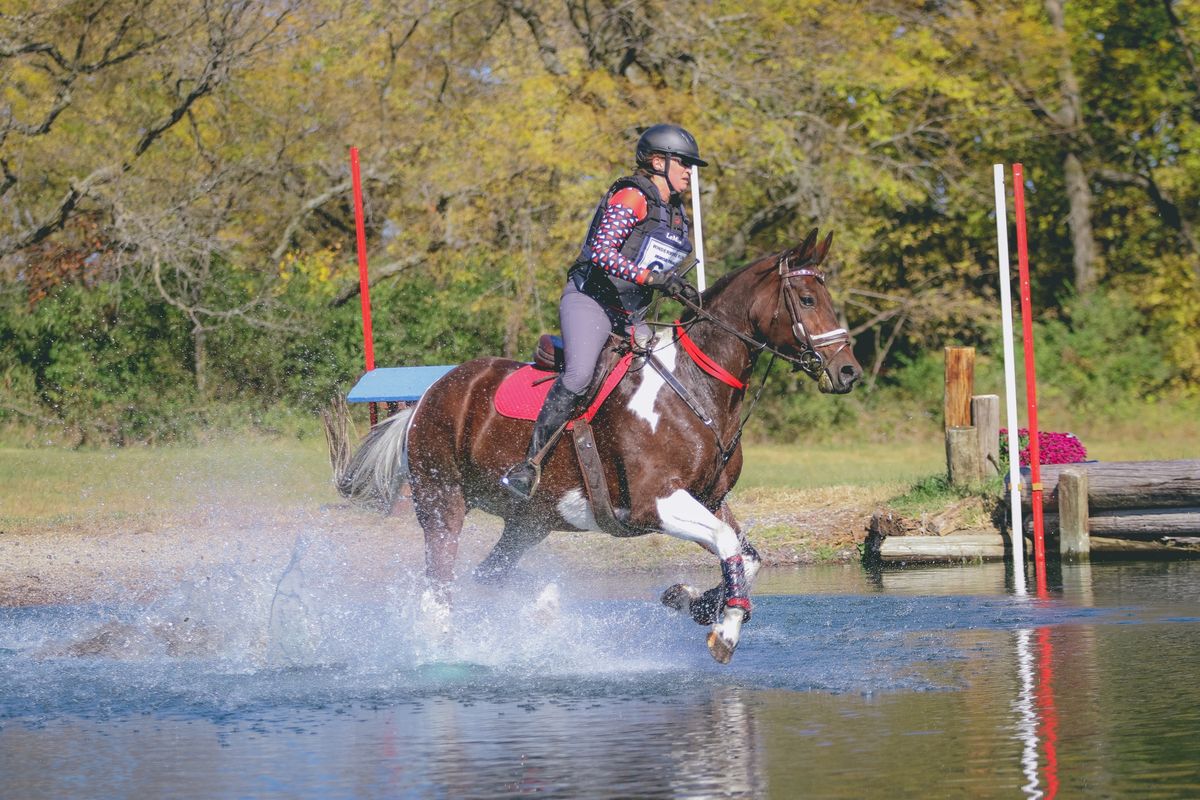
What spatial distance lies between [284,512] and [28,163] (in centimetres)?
1118

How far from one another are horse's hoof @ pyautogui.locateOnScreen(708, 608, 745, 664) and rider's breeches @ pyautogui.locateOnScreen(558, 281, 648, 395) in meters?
1.39

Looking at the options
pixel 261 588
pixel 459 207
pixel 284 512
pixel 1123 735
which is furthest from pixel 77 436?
pixel 1123 735

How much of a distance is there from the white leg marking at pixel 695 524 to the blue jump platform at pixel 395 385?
6065 millimetres

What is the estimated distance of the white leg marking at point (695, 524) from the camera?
8239mm

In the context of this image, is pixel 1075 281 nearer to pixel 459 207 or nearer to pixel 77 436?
pixel 459 207

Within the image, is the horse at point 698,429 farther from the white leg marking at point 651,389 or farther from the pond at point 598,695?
the pond at point 598,695

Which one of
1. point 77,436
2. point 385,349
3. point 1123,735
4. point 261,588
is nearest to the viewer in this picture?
point 1123,735

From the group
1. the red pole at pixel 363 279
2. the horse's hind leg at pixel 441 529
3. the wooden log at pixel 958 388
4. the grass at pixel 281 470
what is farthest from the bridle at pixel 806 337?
the red pole at pixel 363 279

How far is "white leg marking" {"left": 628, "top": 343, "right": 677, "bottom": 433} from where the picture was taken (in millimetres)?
8508

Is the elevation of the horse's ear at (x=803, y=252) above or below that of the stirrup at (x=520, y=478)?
above

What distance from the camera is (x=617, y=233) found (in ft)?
27.6

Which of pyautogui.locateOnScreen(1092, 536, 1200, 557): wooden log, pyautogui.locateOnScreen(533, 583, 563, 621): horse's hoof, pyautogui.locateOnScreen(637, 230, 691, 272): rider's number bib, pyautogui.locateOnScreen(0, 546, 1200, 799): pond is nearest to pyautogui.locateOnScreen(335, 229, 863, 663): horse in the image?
pyautogui.locateOnScreen(637, 230, 691, 272): rider's number bib

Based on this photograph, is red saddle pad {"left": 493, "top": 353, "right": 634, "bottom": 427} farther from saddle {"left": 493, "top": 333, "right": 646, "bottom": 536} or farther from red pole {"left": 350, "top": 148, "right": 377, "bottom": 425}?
red pole {"left": 350, "top": 148, "right": 377, "bottom": 425}

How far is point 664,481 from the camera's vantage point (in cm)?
843
